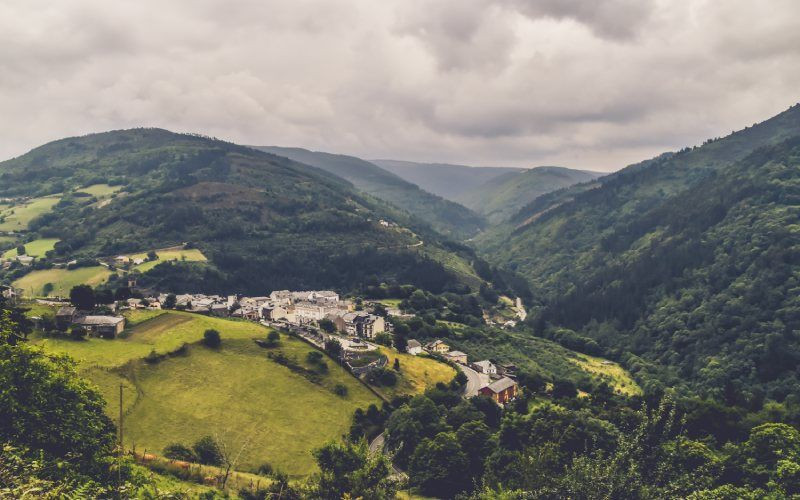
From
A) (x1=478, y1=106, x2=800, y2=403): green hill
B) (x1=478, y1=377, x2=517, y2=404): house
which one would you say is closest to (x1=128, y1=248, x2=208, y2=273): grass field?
(x1=478, y1=106, x2=800, y2=403): green hill

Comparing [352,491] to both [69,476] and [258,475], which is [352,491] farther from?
[69,476]

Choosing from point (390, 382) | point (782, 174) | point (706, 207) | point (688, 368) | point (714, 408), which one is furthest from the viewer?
point (706, 207)

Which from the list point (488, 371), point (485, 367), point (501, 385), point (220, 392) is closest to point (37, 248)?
point (220, 392)

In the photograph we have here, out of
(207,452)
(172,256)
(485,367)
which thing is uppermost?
(172,256)

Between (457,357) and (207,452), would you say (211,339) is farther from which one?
(457,357)

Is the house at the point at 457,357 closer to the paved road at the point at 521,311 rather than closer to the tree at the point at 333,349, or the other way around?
the tree at the point at 333,349

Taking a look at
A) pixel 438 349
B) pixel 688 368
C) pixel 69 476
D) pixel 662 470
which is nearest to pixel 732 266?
pixel 688 368
